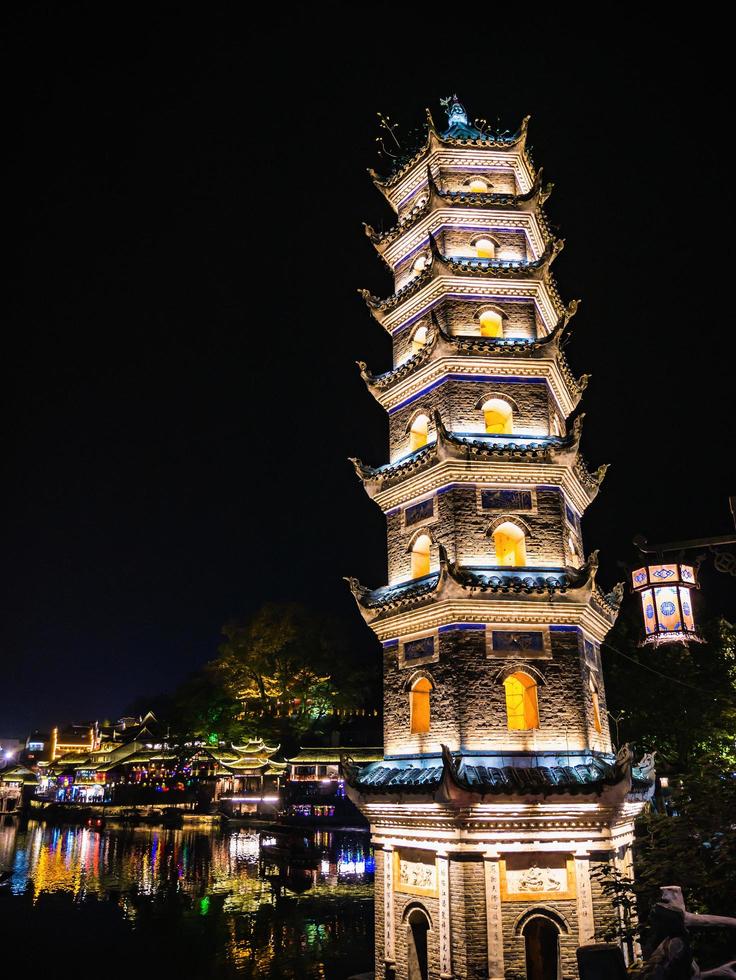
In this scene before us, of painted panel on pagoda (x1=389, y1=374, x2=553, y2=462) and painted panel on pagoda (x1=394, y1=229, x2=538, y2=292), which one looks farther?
painted panel on pagoda (x1=394, y1=229, x2=538, y2=292)

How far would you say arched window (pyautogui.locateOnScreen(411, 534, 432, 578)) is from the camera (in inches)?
612

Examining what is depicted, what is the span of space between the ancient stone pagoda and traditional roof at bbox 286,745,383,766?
95.6ft

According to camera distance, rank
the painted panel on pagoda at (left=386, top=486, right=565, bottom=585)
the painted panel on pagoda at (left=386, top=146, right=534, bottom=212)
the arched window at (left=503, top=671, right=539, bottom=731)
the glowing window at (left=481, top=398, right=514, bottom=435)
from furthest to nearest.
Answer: the painted panel on pagoda at (left=386, top=146, right=534, bottom=212) → the glowing window at (left=481, top=398, right=514, bottom=435) → the painted panel on pagoda at (left=386, top=486, right=565, bottom=585) → the arched window at (left=503, top=671, right=539, bottom=731)

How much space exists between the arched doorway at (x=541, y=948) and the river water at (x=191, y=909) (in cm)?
546

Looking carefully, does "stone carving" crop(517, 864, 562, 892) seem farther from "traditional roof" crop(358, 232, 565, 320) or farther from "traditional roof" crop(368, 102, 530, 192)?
"traditional roof" crop(368, 102, 530, 192)

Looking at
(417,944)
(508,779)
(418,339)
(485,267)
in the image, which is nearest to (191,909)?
(417,944)

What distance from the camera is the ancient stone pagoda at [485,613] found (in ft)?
39.9

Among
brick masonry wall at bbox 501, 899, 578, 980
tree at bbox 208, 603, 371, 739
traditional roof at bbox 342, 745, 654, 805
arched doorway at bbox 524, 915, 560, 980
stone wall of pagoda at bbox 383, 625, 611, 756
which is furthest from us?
tree at bbox 208, 603, 371, 739

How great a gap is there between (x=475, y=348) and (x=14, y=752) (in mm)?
142465

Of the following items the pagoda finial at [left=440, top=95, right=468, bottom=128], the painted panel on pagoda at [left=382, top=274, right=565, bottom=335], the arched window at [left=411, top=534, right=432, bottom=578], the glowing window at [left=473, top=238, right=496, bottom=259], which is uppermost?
the pagoda finial at [left=440, top=95, right=468, bottom=128]

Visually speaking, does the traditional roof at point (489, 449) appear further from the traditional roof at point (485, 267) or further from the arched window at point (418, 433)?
the traditional roof at point (485, 267)

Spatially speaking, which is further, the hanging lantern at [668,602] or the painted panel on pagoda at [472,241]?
the painted panel on pagoda at [472,241]

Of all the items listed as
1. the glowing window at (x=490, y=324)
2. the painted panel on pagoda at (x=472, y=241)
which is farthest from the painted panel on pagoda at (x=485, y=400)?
the painted panel on pagoda at (x=472, y=241)

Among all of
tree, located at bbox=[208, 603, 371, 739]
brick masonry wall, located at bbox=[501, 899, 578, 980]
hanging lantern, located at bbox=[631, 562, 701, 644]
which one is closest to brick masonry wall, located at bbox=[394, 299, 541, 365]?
hanging lantern, located at bbox=[631, 562, 701, 644]
